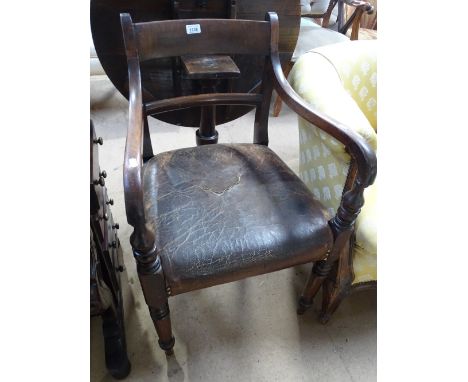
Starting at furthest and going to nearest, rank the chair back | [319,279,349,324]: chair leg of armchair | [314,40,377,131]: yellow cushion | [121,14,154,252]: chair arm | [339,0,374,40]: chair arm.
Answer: [339,0,374,40]: chair arm < [314,40,377,131]: yellow cushion < [319,279,349,324]: chair leg of armchair < the chair back < [121,14,154,252]: chair arm

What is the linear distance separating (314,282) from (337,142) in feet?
1.46

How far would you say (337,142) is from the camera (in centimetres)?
88

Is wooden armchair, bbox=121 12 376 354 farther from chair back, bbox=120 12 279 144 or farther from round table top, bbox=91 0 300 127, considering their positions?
round table top, bbox=91 0 300 127

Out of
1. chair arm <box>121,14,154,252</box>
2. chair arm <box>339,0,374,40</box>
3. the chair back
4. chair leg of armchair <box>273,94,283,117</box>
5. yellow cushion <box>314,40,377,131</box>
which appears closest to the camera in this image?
chair arm <box>121,14,154,252</box>

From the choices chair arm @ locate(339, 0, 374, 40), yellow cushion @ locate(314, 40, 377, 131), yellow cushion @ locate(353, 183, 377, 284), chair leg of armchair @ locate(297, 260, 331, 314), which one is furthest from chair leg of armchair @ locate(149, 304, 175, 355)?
chair arm @ locate(339, 0, 374, 40)

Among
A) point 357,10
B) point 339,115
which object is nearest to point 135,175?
point 339,115

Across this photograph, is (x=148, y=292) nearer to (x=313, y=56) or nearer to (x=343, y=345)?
(x=343, y=345)

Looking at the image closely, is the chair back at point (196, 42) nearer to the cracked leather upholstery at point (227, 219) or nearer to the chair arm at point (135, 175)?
the chair arm at point (135, 175)

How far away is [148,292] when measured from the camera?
0.75 meters

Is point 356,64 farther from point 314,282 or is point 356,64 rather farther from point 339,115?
point 314,282

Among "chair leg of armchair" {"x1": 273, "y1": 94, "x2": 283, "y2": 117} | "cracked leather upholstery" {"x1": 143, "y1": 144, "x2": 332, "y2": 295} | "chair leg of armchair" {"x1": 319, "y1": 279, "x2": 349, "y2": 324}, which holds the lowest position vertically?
"chair leg of armchair" {"x1": 319, "y1": 279, "x2": 349, "y2": 324}

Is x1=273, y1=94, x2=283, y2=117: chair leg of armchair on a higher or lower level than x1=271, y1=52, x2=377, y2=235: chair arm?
lower

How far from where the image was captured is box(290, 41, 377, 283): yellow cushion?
95 centimetres

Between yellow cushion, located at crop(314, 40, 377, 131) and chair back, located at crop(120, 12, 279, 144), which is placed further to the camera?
yellow cushion, located at crop(314, 40, 377, 131)
